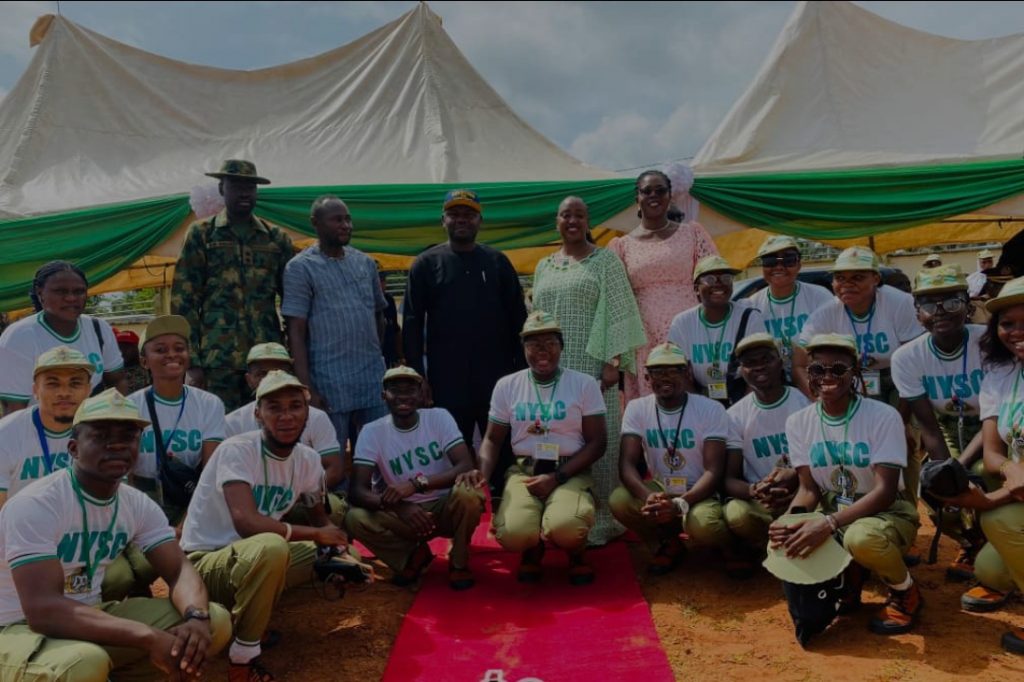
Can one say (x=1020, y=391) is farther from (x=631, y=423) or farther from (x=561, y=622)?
(x=561, y=622)

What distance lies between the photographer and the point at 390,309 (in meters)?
6.59

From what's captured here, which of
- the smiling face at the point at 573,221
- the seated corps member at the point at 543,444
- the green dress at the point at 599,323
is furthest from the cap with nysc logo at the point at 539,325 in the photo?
the smiling face at the point at 573,221

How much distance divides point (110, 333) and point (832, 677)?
4.01 m

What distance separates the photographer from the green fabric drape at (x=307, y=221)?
6.57 metres

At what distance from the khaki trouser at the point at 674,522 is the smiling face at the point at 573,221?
154 cm

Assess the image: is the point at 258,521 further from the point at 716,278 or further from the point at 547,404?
the point at 716,278

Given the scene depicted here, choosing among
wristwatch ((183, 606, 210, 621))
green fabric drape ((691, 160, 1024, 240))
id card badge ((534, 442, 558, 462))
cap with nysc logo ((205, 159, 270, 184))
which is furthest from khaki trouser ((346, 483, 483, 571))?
green fabric drape ((691, 160, 1024, 240))

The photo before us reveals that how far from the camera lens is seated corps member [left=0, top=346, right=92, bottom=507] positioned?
334cm

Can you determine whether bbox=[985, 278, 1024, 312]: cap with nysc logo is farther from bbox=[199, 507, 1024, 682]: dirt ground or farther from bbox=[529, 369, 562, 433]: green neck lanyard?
bbox=[529, 369, 562, 433]: green neck lanyard

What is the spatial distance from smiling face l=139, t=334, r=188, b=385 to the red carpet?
5.74 feet

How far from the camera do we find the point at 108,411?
2.76m

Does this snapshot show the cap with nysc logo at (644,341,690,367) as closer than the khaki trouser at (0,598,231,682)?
No

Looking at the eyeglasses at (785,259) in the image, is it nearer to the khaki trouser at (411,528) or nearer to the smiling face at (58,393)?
the khaki trouser at (411,528)

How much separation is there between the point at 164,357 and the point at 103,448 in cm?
129
